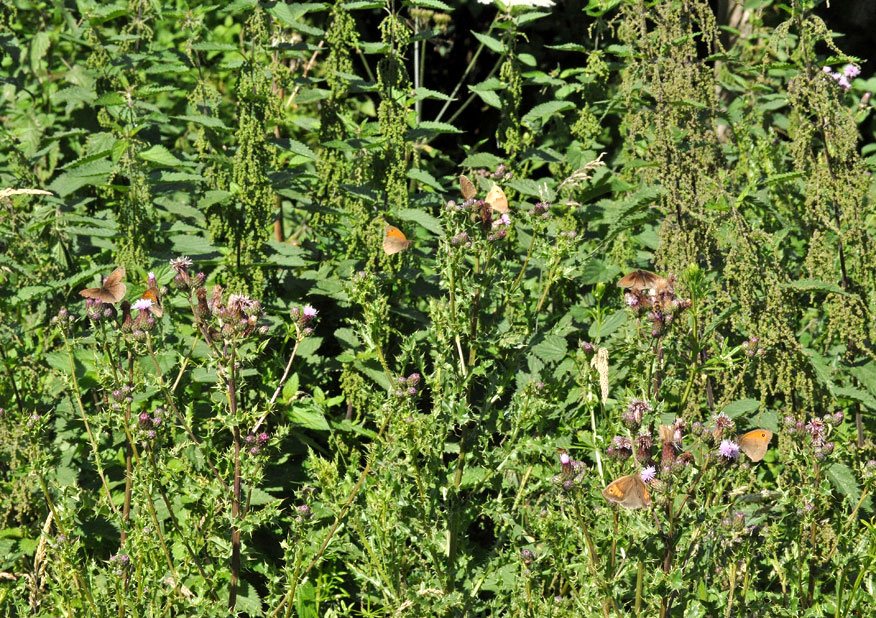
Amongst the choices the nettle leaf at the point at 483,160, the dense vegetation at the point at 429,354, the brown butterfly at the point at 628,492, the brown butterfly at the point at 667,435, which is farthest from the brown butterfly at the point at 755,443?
the nettle leaf at the point at 483,160

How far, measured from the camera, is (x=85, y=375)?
120 inches

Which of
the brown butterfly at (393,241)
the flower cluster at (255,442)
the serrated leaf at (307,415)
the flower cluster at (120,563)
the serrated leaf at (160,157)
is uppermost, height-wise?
the brown butterfly at (393,241)

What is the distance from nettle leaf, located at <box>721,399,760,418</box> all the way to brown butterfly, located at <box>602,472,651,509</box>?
1.07 meters

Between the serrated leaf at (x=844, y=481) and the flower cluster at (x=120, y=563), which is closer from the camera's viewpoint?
the flower cluster at (x=120, y=563)

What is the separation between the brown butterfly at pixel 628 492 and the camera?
6.32 feet

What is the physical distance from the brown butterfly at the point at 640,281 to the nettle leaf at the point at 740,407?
59 cm

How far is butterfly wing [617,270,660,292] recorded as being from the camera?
8.34 feet

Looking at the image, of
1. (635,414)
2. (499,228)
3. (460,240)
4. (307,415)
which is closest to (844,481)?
(635,414)

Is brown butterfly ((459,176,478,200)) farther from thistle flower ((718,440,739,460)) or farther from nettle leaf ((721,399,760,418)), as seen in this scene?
nettle leaf ((721,399,760,418))

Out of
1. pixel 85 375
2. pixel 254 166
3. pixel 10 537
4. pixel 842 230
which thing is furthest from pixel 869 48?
pixel 10 537

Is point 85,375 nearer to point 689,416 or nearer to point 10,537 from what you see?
point 10,537

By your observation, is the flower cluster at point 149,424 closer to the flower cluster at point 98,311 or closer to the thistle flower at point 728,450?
the flower cluster at point 98,311

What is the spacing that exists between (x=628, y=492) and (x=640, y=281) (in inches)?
31.5

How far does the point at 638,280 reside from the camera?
2576 mm
